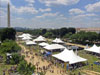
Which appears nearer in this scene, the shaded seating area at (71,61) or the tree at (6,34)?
the shaded seating area at (71,61)

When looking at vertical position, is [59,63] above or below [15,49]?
below

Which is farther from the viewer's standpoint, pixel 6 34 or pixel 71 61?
pixel 6 34

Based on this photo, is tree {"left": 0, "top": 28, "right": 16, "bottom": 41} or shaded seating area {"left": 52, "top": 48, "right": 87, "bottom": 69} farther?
tree {"left": 0, "top": 28, "right": 16, "bottom": 41}

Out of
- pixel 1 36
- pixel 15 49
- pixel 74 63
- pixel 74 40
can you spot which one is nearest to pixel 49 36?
pixel 74 40

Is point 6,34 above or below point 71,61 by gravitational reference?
above

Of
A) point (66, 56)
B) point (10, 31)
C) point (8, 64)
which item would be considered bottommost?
point (8, 64)

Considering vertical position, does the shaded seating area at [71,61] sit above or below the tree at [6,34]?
below

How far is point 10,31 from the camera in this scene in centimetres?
4578

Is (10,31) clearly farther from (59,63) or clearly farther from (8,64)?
(59,63)

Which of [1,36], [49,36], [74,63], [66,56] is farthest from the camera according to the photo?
[49,36]

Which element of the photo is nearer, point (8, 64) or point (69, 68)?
point (69, 68)

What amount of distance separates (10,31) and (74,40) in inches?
1014

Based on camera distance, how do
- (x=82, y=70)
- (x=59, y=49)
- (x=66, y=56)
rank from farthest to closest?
(x=59, y=49)
(x=66, y=56)
(x=82, y=70)

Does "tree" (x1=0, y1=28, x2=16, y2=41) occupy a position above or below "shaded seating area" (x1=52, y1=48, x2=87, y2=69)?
above
